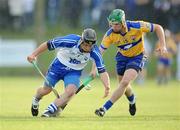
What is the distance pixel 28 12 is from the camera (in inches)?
1668

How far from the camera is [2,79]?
37.5 m

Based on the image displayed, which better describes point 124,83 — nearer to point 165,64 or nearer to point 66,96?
point 66,96

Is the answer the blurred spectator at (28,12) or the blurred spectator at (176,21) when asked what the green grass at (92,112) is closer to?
the blurred spectator at (176,21)

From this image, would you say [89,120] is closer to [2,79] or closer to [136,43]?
[136,43]

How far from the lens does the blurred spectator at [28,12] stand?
4194cm

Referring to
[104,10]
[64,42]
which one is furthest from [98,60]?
[104,10]

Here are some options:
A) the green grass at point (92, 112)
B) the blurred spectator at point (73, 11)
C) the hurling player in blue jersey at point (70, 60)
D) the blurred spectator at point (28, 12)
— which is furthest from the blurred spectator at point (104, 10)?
the hurling player in blue jersey at point (70, 60)

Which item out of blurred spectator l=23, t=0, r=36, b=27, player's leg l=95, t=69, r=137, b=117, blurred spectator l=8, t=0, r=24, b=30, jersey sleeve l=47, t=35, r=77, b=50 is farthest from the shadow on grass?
blurred spectator l=23, t=0, r=36, b=27

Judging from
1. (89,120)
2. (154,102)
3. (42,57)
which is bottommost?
(42,57)

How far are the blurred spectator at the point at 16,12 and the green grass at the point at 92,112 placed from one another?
7.11 m

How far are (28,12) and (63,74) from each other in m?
25.2

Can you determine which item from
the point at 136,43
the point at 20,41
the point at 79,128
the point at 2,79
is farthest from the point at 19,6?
the point at 79,128

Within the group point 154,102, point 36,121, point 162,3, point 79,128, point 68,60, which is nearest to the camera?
point 79,128

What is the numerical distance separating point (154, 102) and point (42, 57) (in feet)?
53.2
